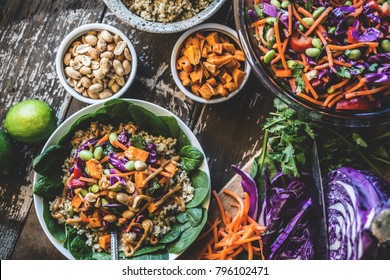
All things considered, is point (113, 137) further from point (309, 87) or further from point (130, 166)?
point (309, 87)

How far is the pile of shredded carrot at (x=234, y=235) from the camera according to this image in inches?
101

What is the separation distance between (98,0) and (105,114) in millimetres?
658

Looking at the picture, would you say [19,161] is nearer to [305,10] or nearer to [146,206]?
[146,206]

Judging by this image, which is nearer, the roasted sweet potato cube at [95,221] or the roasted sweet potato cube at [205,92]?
the roasted sweet potato cube at [95,221]

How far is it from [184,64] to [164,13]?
25cm

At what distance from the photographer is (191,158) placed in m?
2.56

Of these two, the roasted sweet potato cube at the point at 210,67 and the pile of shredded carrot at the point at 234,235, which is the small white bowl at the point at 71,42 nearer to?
the roasted sweet potato cube at the point at 210,67

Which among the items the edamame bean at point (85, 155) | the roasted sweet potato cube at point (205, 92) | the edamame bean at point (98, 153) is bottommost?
the edamame bean at point (85, 155)

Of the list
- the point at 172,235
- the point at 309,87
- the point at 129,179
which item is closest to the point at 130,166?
the point at 129,179

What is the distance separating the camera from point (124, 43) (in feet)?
8.81

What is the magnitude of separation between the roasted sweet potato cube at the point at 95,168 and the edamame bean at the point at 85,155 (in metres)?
0.03

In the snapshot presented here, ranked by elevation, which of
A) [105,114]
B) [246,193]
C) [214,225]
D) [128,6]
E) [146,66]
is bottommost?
[214,225]

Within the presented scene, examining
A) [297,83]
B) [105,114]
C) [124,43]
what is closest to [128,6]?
[124,43]

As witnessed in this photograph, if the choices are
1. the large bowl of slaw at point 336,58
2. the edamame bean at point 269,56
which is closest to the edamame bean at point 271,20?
the large bowl of slaw at point 336,58
